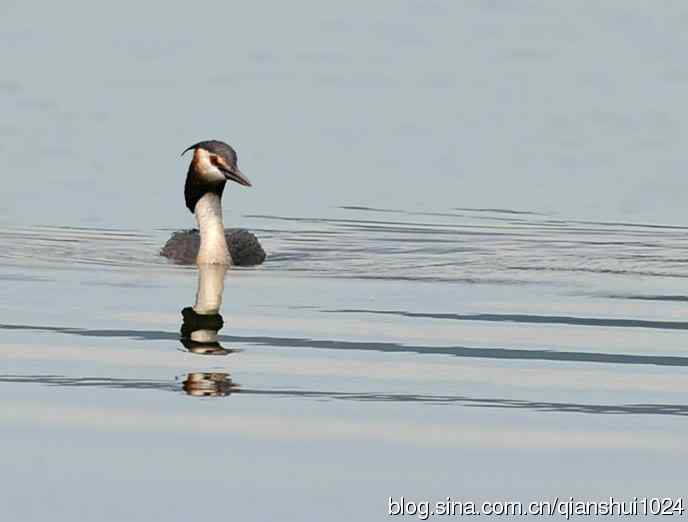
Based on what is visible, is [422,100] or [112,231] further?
[422,100]

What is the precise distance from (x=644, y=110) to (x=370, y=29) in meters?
14.3

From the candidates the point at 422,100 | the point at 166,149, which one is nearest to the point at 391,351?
the point at 166,149

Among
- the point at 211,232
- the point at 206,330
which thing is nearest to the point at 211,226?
the point at 211,232

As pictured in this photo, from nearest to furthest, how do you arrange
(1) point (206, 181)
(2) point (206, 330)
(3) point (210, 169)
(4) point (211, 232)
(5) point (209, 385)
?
1. (5) point (209, 385)
2. (2) point (206, 330)
3. (4) point (211, 232)
4. (3) point (210, 169)
5. (1) point (206, 181)

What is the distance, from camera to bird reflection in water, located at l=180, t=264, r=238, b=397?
51.6ft

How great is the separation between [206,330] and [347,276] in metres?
4.03

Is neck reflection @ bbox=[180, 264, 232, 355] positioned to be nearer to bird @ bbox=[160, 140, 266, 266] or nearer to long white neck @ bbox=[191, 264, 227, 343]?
long white neck @ bbox=[191, 264, 227, 343]

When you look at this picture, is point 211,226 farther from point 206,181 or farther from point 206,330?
point 206,330

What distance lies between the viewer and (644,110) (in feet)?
123

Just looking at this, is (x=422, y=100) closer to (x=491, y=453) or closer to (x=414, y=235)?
(x=414, y=235)

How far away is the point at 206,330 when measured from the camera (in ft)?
60.8

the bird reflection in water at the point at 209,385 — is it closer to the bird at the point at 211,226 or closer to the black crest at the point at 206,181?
the bird at the point at 211,226

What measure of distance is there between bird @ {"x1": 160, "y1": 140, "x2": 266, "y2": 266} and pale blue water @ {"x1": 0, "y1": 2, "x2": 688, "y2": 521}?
0.35 m

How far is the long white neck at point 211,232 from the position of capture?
77.5 ft
